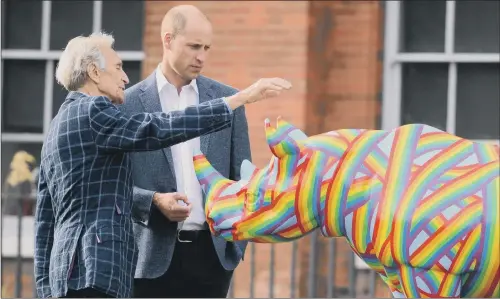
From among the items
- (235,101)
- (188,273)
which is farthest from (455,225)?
(188,273)

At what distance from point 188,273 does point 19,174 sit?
3.54 metres

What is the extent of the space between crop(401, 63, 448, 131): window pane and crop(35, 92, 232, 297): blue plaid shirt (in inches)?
151

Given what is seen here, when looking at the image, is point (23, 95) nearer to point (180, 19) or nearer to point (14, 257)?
point (14, 257)

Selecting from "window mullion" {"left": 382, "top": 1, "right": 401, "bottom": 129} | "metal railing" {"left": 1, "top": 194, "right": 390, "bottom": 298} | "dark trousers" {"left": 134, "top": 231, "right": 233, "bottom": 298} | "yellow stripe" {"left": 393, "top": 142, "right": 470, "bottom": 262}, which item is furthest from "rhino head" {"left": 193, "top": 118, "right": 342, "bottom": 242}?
"window mullion" {"left": 382, "top": 1, "right": 401, "bottom": 129}

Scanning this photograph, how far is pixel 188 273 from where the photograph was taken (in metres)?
5.55

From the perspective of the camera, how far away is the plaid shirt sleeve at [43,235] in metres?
5.12

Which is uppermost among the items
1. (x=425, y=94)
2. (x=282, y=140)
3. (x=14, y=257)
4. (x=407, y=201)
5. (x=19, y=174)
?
(x=425, y=94)

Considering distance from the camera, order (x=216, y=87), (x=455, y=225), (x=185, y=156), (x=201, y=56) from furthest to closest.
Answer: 1. (x=216, y=87)
2. (x=185, y=156)
3. (x=201, y=56)
4. (x=455, y=225)

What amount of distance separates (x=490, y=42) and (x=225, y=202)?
409 centimetres

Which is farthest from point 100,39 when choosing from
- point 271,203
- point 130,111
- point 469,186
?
point 469,186

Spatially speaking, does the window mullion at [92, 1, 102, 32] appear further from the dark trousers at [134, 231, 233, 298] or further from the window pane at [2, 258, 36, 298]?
the dark trousers at [134, 231, 233, 298]

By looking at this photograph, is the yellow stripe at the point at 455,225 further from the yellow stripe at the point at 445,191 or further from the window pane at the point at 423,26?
the window pane at the point at 423,26

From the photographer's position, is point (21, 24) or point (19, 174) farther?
point (21, 24)

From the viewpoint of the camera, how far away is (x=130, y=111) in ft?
18.2
